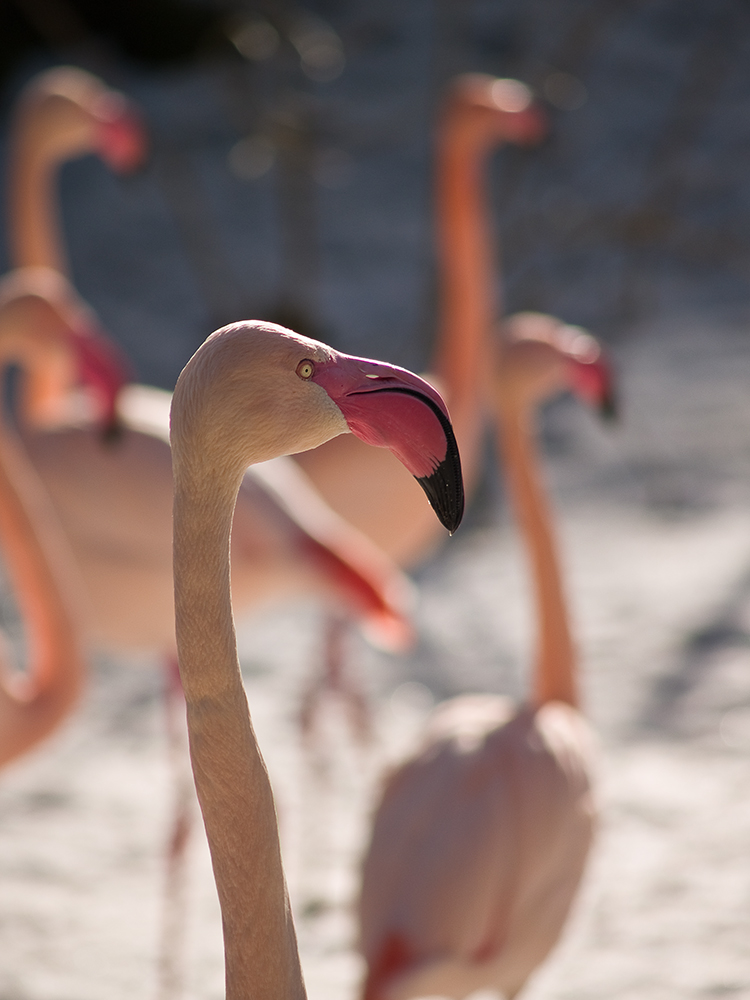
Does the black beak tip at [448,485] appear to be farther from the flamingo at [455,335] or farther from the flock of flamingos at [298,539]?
the flamingo at [455,335]

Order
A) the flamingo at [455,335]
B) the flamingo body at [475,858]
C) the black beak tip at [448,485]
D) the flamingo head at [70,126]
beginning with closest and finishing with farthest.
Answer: the black beak tip at [448,485]
the flamingo body at [475,858]
the flamingo at [455,335]
the flamingo head at [70,126]

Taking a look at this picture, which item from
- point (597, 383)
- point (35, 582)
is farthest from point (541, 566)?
point (35, 582)

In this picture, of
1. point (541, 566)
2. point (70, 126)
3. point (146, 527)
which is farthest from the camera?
point (70, 126)

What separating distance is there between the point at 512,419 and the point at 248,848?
4.12 feet

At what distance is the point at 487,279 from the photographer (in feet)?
9.99

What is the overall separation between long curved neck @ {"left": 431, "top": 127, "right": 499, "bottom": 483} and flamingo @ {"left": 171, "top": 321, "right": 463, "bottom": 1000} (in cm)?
187

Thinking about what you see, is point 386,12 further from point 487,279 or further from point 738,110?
point 487,279

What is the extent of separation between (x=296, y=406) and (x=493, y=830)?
3.12 ft

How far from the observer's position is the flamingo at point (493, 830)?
1582 millimetres

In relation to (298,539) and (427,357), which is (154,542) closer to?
(298,539)

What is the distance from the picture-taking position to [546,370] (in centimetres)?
202

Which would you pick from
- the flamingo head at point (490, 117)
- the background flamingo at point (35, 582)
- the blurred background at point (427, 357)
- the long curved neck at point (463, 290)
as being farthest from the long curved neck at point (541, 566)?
the flamingo head at point (490, 117)

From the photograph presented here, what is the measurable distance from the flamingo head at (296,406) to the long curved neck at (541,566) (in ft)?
3.90

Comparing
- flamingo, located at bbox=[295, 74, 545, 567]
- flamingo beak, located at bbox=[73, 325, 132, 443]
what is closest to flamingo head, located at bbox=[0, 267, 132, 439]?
flamingo beak, located at bbox=[73, 325, 132, 443]
